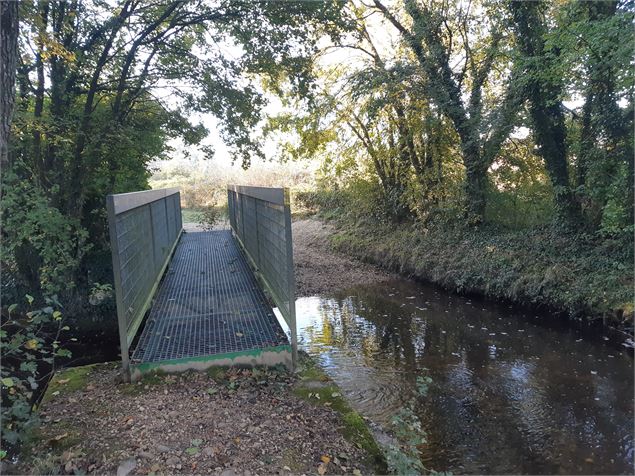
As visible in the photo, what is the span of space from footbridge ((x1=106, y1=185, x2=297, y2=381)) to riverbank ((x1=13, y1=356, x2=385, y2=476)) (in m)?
0.20

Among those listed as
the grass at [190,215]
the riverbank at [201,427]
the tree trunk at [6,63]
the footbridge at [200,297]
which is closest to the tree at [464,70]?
the footbridge at [200,297]

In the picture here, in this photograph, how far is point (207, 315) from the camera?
5012 millimetres

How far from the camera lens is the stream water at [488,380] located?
3.67 metres

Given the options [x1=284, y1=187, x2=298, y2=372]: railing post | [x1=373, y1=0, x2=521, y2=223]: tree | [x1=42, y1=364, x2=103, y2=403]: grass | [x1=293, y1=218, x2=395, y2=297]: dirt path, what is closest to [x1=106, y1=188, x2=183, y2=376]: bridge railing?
[x1=42, y1=364, x2=103, y2=403]: grass

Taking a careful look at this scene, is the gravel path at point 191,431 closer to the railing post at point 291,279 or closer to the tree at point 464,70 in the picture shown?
the railing post at point 291,279

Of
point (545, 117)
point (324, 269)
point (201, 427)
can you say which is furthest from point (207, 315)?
point (545, 117)

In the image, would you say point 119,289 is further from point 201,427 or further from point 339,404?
point 339,404

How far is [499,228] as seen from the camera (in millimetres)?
9844

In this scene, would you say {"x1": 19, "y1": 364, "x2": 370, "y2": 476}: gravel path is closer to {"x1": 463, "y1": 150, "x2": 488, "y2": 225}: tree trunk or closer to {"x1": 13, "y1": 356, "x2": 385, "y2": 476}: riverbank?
{"x1": 13, "y1": 356, "x2": 385, "y2": 476}: riverbank

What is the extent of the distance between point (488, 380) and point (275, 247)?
2943 millimetres

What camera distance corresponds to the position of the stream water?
12.1 ft

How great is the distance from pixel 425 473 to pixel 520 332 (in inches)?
169

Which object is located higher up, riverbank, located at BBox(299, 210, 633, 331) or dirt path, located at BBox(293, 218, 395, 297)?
riverbank, located at BBox(299, 210, 633, 331)

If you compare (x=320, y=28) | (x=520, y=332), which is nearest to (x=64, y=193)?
(x=320, y=28)
